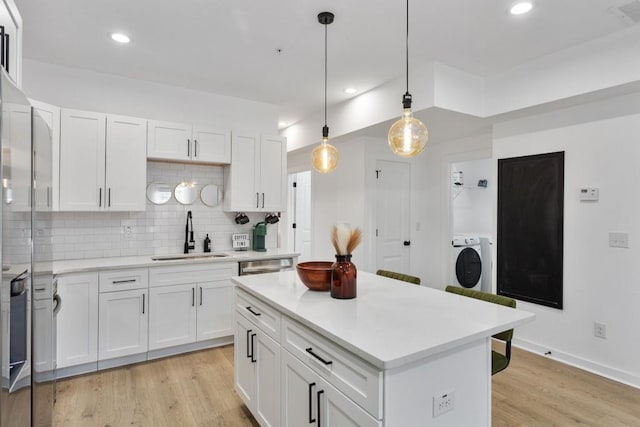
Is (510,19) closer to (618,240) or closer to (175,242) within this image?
(618,240)

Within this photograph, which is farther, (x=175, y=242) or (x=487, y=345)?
(x=175, y=242)

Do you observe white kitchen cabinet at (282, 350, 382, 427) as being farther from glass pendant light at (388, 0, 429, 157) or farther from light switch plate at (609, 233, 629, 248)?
light switch plate at (609, 233, 629, 248)

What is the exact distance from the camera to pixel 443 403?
1.35m

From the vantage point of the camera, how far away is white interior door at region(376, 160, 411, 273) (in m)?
4.66

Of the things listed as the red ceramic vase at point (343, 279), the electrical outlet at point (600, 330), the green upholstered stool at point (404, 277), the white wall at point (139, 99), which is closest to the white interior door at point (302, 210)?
the white wall at point (139, 99)

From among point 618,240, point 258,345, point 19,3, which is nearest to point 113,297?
point 258,345

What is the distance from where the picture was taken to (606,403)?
2494 millimetres

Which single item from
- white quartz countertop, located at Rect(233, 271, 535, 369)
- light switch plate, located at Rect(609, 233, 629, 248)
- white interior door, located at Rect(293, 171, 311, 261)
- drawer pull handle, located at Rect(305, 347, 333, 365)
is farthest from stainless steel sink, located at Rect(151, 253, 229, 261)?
light switch plate, located at Rect(609, 233, 629, 248)

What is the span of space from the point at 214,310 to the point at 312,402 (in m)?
2.16

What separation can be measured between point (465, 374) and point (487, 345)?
188 millimetres

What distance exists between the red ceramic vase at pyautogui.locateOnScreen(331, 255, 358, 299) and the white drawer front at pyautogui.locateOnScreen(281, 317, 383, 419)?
0.32m

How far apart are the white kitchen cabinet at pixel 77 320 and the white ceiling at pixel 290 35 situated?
190cm

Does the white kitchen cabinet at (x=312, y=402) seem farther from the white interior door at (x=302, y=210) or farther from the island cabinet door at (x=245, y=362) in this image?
the white interior door at (x=302, y=210)

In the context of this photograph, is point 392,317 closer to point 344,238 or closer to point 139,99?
point 344,238
